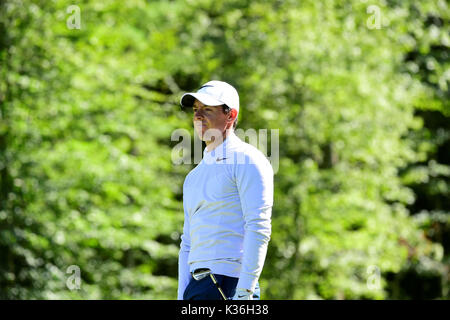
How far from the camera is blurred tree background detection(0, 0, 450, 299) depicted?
11.0m

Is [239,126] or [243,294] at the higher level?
[239,126]

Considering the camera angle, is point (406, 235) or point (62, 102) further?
point (406, 235)

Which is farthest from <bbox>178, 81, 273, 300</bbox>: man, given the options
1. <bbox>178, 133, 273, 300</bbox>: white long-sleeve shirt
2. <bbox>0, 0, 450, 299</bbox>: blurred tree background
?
<bbox>0, 0, 450, 299</bbox>: blurred tree background

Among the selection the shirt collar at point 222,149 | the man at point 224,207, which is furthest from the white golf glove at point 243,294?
the shirt collar at point 222,149

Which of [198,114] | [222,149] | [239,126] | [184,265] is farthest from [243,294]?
[239,126]

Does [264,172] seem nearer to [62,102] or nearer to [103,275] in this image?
[62,102]

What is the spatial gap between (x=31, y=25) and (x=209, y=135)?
8.34 m

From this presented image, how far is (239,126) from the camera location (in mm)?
13195

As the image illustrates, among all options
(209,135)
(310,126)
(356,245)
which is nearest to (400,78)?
(310,126)

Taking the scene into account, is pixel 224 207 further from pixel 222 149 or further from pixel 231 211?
pixel 222 149

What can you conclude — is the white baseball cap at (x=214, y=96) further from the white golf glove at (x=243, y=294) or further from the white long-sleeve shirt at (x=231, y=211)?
the white golf glove at (x=243, y=294)

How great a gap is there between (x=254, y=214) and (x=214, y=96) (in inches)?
22.0

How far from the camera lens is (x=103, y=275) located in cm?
1331
